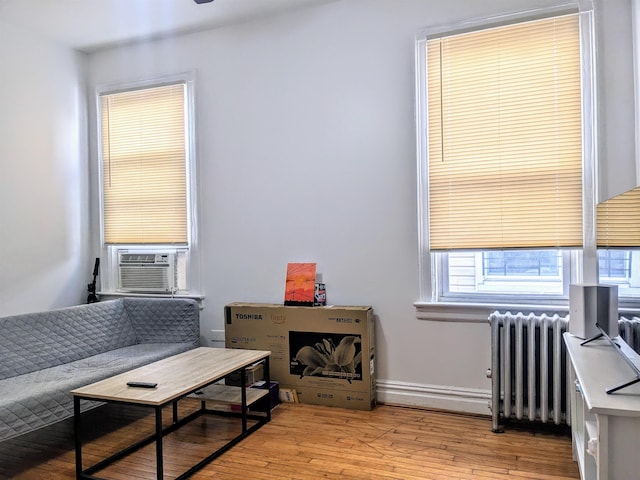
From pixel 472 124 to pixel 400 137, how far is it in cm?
49

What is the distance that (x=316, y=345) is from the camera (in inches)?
142

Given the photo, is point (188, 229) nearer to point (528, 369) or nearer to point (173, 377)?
point (173, 377)

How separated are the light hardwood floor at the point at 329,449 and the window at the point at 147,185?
1.33 metres

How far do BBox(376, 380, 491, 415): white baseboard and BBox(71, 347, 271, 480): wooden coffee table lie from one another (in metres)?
0.86

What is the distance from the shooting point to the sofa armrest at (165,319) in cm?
385

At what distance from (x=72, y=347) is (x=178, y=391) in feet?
4.61

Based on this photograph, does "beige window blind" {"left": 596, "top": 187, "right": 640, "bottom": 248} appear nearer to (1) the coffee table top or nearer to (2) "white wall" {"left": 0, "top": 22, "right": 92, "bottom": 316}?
(1) the coffee table top

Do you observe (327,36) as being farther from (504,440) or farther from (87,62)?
(504,440)

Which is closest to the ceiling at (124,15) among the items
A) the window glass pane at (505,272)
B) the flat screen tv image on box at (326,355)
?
the window glass pane at (505,272)

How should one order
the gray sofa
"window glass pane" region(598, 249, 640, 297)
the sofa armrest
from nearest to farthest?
"window glass pane" region(598, 249, 640, 297)
the gray sofa
the sofa armrest

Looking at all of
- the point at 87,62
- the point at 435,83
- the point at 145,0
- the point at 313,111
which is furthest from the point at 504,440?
the point at 87,62

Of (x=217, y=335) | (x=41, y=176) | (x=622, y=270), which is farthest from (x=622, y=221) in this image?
(x=41, y=176)

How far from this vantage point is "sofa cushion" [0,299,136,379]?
310 centimetres

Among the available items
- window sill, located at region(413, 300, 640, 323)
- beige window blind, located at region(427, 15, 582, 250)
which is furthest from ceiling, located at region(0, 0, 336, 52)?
window sill, located at region(413, 300, 640, 323)
